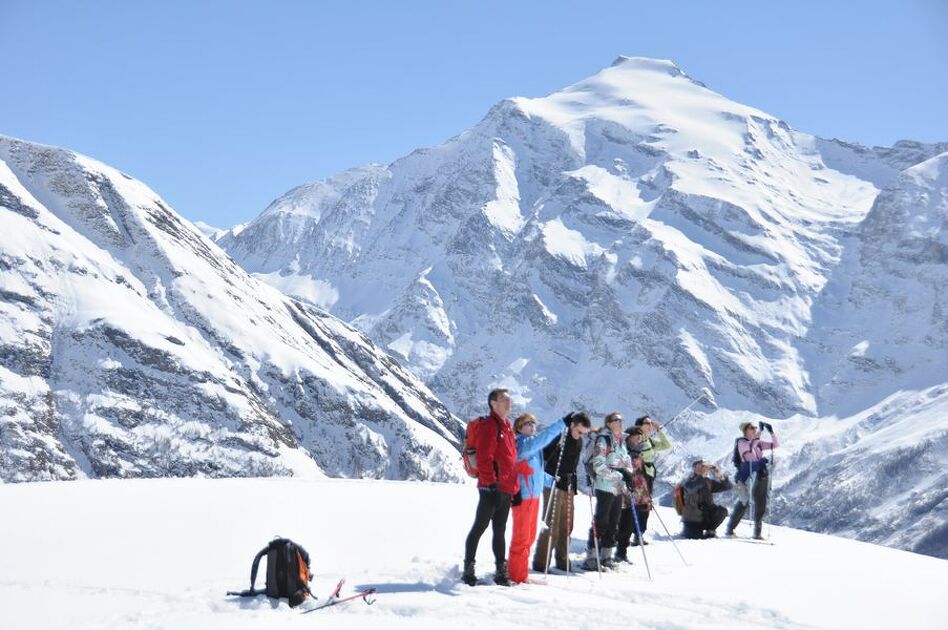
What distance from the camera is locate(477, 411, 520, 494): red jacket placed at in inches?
491

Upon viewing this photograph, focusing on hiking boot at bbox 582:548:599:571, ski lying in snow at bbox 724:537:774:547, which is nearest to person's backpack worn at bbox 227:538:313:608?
hiking boot at bbox 582:548:599:571

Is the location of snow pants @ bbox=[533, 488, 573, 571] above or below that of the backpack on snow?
below

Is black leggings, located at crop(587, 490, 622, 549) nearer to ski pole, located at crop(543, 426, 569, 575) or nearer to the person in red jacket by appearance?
ski pole, located at crop(543, 426, 569, 575)

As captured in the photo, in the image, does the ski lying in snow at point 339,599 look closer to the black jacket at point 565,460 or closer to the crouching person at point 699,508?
the black jacket at point 565,460

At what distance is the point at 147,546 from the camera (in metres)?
14.0

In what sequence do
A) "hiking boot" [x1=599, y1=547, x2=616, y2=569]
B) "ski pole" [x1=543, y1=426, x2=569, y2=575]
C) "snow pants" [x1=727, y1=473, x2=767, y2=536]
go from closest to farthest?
"ski pole" [x1=543, y1=426, x2=569, y2=575], "hiking boot" [x1=599, y1=547, x2=616, y2=569], "snow pants" [x1=727, y1=473, x2=767, y2=536]

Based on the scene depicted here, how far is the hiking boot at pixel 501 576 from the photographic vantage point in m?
12.5

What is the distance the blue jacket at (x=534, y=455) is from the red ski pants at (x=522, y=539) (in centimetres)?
17

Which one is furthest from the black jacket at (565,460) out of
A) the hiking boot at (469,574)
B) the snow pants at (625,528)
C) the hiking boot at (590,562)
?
the hiking boot at (469,574)

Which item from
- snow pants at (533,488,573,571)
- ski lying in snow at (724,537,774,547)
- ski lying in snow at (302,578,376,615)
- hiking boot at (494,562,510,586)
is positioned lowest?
ski lying in snow at (302,578,376,615)

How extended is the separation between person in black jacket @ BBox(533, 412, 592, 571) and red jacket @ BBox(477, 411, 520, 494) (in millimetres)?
1633

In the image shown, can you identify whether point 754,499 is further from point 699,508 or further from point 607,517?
point 607,517

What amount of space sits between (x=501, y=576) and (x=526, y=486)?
1.38 m

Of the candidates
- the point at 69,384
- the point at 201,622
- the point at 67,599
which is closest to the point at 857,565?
the point at 201,622
